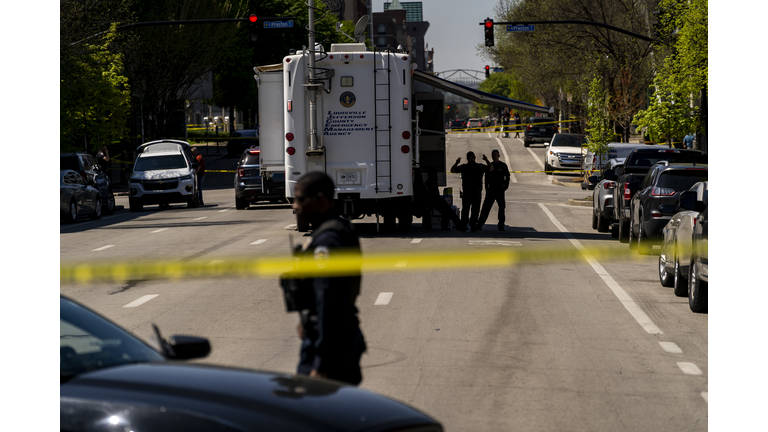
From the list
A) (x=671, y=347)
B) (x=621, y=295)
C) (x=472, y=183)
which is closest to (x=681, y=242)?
(x=621, y=295)

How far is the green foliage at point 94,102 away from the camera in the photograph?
32281 millimetres

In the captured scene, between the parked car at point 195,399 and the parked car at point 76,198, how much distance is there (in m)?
21.7

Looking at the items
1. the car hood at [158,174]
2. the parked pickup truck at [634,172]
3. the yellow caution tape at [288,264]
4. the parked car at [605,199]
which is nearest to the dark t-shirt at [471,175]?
the parked car at [605,199]

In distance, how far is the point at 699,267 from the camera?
11.0 meters

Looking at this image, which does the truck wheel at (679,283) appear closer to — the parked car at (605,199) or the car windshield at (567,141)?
the parked car at (605,199)

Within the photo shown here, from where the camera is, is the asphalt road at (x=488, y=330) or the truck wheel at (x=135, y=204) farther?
the truck wheel at (x=135, y=204)

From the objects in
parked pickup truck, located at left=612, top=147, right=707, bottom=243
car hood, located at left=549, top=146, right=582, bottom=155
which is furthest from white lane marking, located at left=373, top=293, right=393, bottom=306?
car hood, located at left=549, top=146, right=582, bottom=155

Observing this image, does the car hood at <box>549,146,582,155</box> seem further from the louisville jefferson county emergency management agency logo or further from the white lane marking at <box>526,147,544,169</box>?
the louisville jefferson county emergency management agency logo

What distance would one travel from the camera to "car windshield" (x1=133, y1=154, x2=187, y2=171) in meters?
32.0

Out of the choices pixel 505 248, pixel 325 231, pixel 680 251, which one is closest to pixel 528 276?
pixel 680 251

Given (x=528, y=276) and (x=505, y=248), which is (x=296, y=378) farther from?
(x=505, y=248)

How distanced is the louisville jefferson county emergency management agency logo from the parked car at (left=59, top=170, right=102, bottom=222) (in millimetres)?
9676

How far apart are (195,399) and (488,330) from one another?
6.34m

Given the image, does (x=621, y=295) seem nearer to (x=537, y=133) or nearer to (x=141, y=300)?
(x=141, y=300)
